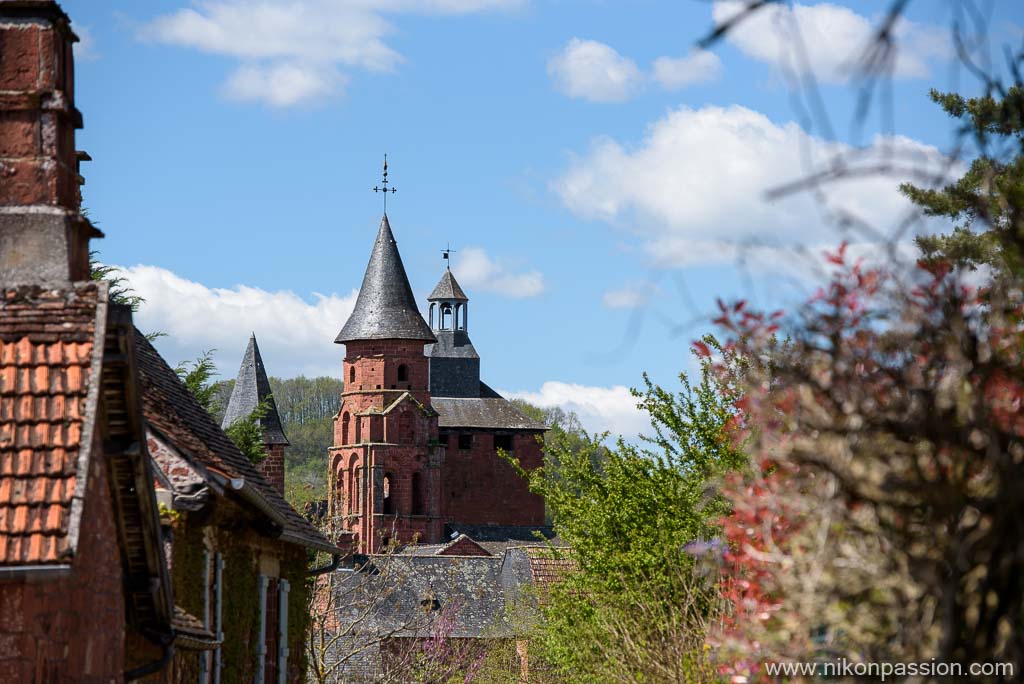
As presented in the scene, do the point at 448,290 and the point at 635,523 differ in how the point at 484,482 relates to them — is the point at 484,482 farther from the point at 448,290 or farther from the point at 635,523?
the point at 635,523

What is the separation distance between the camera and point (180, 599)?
1295 cm

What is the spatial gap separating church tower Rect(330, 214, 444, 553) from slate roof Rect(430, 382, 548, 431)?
716 cm

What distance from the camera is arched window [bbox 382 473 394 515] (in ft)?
282

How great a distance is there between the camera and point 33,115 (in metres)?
10.1

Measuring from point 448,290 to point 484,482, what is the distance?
43.2 feet

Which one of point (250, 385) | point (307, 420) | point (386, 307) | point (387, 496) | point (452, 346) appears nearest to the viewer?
point (250, 385)

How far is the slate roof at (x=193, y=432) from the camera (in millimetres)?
14375

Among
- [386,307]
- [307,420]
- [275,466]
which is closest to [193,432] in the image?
[275,466]

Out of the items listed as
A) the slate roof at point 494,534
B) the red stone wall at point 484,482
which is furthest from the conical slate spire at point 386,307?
the slate roof at point 494,534

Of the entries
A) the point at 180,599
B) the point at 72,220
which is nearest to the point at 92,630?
the point at 72,220

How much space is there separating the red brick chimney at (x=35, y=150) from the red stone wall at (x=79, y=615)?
1469 millimetres

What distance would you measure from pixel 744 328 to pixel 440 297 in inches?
3632

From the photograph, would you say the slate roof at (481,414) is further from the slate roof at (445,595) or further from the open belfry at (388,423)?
the slate roof at (445,595)

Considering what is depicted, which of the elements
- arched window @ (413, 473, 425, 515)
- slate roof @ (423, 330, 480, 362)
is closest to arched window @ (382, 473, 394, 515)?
arched window @ (413, 473, 425, 515)
